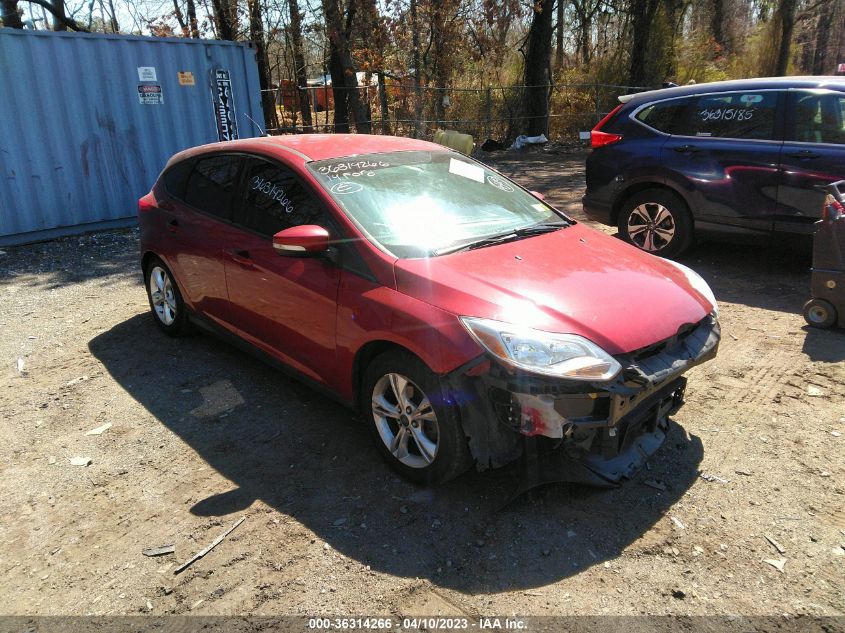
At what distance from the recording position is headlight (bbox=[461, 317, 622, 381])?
8.82ft

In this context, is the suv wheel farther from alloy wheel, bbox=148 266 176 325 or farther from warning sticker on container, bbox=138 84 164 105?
warning sticker on container, bbox=138 84 164 105

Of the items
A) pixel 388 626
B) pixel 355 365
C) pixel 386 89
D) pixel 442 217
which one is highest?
pixel 386 89

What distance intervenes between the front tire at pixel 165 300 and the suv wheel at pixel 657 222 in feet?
14.6

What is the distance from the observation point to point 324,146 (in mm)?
4078

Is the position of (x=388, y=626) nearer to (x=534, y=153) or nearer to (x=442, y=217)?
(x=442, y=217)

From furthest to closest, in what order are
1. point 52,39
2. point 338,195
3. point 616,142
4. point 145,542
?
1. point 52,39
2. point 616,142
3. point 338,195
4. point 145,542

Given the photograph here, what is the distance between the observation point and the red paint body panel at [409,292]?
289 cm

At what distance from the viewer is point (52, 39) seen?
8.59 m

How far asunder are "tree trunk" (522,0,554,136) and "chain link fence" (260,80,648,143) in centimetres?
26

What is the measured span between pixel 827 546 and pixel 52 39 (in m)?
10.1

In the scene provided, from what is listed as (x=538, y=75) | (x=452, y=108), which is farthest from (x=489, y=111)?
(x=538, y=75)

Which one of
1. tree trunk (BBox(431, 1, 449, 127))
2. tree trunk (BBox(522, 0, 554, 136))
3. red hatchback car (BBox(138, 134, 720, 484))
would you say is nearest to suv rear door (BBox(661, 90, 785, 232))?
red hatchback car (BBox(138, 134, 720, 484))

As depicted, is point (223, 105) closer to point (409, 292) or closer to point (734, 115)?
point (734, 115)

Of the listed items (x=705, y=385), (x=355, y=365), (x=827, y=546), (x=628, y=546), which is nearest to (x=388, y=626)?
(x=628, y=546)
